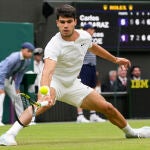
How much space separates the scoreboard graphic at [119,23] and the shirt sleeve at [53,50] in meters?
10.6

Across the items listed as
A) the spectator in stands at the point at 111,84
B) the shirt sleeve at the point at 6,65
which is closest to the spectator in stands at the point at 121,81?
the spectator in stands at the point at 111,84

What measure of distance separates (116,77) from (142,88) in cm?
91

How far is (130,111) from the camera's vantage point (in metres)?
19.2

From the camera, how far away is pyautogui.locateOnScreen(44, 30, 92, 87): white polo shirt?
9281 millimetres

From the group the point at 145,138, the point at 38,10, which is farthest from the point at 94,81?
the point at 145,138

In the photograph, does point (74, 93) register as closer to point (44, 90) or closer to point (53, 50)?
point (53, 50)

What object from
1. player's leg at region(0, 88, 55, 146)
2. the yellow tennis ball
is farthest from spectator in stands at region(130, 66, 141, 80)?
the yellow tennis ball

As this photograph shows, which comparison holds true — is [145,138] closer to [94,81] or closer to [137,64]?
[94,81]

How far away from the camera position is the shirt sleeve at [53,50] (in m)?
9.07

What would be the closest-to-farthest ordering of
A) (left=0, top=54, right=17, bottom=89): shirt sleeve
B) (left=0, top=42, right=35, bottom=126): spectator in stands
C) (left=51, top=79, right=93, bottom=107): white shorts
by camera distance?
(left=51, top=79, right=93, bottom=107): white shorts < (left=0, top=42, right=35, bottom=126): spectator in stands < (left=0, top=54, right=17, bottom=89): shirt sleeve

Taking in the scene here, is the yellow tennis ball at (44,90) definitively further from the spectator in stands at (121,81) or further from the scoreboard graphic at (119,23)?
the scoreboard graphic at (119,23)

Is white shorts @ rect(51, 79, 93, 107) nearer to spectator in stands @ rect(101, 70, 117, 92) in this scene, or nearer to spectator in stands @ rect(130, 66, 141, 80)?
spectator in stands @ rect(101, 70, 117, 92)

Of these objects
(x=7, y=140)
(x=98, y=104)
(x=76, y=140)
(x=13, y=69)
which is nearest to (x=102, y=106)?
(x=98, y=104)

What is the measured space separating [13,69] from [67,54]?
21.5 feet
